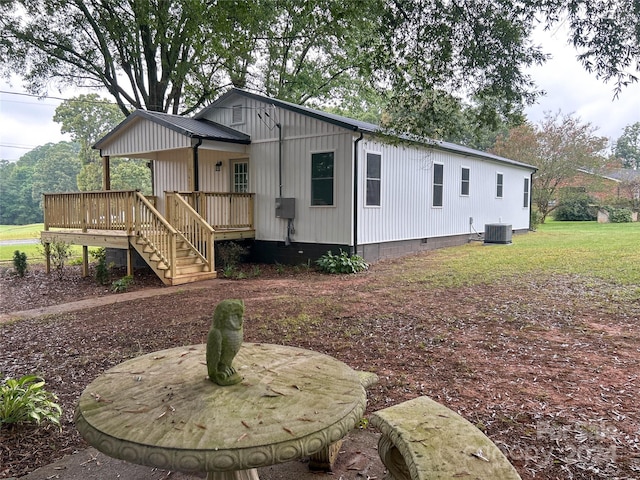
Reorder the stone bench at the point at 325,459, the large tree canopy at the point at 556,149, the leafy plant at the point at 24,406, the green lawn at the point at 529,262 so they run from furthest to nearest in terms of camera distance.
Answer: the large tree canopy at the point at 556,149
the green lawn at the point at 529,262
the leafy plant at the point at 24,406
the stone bench at the point at 325,459

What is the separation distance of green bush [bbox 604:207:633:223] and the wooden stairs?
2622 centimetres

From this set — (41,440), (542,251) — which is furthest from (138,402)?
(542,251)

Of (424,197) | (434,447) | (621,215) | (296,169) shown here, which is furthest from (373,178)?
(621,215)

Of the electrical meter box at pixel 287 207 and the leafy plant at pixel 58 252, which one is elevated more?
the electrical meter box at pixel 287 207

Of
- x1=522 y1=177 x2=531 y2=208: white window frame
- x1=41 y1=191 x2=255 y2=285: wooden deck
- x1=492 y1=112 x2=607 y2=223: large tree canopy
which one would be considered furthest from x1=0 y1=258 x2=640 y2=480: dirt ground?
x1=492 y1=112 x2=607 y2=223: large tree canopy

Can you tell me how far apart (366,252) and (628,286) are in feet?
17.3

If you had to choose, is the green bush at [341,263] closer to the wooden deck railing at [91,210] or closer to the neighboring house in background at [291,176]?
the neighboring house in background at [291,176]

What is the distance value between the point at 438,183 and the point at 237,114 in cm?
638

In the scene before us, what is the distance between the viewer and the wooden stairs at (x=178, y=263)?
28.2 feet

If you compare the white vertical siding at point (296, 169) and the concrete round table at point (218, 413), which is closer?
the concrete round table at point (218, 413)

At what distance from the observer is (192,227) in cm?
941

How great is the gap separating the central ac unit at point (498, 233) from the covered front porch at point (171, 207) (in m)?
8.45

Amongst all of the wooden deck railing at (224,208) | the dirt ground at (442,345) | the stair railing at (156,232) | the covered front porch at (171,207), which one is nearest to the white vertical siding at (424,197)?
the dirt ground at (442,345)

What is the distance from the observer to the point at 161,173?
13719 mm
